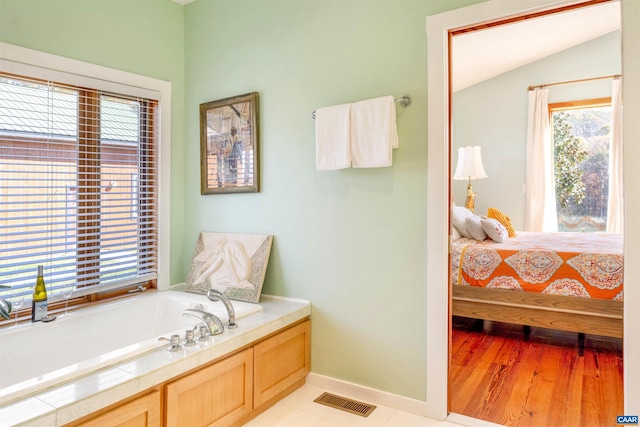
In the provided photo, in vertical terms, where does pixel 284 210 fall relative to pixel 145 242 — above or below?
above

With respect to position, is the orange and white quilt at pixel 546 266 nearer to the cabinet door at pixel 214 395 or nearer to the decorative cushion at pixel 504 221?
the decorative cushion at pixel 504 221

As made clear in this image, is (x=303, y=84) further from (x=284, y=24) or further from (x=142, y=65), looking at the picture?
(x=142, y=65)

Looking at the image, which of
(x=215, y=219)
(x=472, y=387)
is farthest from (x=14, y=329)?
(x=472, y=387)

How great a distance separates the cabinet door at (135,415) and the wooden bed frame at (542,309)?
8.49 ft

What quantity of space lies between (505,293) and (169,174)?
2.82 m

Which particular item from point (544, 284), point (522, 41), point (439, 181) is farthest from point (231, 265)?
point (522, 41)

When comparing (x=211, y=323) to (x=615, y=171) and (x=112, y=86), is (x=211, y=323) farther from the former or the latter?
(x=615, y=171)

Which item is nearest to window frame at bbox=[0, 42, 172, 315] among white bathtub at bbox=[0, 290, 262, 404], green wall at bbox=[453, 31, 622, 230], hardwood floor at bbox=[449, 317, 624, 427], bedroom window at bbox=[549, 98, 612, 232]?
white bathtub at bbox=[0, 290, 262, 404]

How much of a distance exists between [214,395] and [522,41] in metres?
4.63

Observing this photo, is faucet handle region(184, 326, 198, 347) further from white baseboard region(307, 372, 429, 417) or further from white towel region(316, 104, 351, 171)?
white towel region(316, 104, 351, 171)

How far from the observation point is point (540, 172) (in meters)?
5.45

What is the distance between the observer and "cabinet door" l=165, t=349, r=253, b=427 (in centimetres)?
177

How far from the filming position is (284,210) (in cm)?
271

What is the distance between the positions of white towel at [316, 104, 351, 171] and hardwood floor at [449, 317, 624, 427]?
1.37 m
